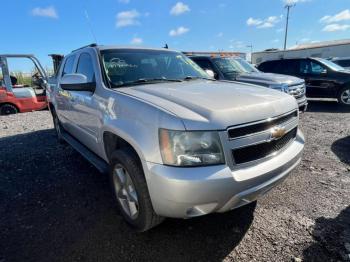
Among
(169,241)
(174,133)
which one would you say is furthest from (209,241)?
(174,133)

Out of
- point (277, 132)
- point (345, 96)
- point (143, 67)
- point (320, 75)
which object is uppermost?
point (143, 67)

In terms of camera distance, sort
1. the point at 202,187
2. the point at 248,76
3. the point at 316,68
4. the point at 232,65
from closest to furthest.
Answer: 1. the point at 202,187
2. the point at 248,76
3. the point at 232,65
4. the point at 316,68

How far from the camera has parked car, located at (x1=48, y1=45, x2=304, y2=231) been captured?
6.72 feet

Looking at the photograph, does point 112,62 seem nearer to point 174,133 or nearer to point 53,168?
point 174,133

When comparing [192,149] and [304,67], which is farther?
[304,67]

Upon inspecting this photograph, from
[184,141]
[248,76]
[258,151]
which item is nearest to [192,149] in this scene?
[184,141]

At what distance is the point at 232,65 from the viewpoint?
321 inches

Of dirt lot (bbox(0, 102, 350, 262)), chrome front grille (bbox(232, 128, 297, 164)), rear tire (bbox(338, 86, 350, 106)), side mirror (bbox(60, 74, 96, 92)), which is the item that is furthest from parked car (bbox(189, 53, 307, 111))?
side mirror (bbox(60, 74, 96, 92))

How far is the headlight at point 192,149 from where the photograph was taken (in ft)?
6.76

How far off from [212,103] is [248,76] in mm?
5591

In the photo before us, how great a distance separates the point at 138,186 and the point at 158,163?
1.23 ft

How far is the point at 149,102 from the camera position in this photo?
2.33m

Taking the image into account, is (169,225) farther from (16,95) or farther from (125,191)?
(16,95)

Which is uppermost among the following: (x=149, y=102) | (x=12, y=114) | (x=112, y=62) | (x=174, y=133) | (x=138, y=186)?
(x=112, y=62)
